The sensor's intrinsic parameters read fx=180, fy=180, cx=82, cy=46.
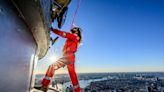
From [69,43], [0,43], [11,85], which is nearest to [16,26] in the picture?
[0,43]

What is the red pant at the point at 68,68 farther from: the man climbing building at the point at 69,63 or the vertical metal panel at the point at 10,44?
the vertical metal panel at the point at 10,44

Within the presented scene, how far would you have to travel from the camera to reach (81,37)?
15.7ft

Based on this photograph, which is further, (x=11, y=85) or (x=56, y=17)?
(x=56, y=17)

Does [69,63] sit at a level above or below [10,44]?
below

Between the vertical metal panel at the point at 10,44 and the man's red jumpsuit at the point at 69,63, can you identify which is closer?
the vertical metal panel at the point at 10,44

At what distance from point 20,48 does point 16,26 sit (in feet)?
1.40

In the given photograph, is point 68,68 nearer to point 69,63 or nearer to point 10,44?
point 69,63

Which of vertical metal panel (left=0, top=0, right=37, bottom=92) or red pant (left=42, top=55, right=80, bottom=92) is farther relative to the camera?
red pant (left=42, top=55, right=80, bottom=92)

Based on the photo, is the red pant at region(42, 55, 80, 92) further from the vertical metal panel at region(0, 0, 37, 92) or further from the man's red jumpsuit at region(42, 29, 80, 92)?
the vertical metal panel at region(0, 0, 37, 92)

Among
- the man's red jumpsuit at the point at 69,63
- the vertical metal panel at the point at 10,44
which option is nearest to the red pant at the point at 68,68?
the man's red jumpsuit at the point at 69,63

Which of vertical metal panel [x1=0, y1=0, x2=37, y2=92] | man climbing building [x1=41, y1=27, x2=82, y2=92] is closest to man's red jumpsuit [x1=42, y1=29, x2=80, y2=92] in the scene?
man climbing building [x1=41, y1=27, x2=82, y2=92]

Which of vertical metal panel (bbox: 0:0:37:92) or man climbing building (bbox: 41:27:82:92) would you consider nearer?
vertical metal panel (bbox: 0:0:37:92)

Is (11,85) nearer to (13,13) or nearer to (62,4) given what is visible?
(13,13)

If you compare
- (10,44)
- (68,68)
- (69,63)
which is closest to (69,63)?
(69,63)
